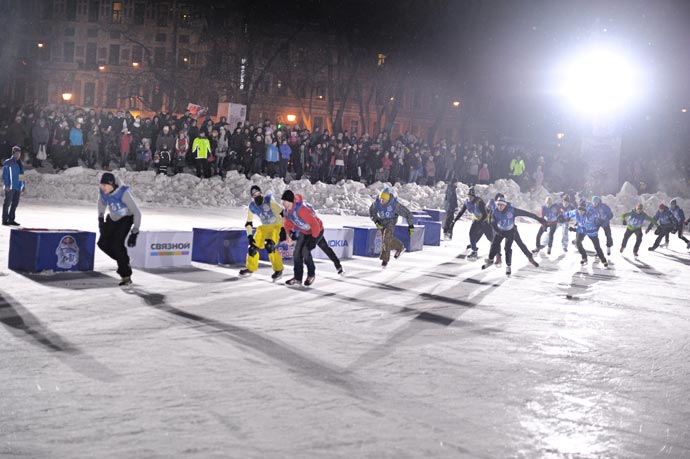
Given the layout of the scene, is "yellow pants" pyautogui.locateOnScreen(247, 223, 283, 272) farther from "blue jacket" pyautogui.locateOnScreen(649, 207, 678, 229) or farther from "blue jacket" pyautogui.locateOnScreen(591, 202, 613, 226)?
"blue jacket" pyautogui.locateOnScreen(649, 207, 678, 229)

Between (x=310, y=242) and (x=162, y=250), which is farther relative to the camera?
(x=162, y=250)

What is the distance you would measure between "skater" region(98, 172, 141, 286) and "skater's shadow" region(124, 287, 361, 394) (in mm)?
1264

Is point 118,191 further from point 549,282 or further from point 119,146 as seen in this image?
point 119,146

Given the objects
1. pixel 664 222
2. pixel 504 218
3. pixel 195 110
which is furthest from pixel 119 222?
pixel 195 110

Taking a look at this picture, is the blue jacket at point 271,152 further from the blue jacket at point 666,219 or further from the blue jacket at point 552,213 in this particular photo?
the blue jacket at point 666,219

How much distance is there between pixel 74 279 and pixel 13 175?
8249mm

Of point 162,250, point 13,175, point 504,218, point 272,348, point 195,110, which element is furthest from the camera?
point 195,110

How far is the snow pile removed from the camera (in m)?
28.0

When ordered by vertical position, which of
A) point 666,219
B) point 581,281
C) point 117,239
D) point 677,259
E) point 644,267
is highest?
point 666,219

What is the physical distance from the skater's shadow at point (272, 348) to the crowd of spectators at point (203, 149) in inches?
754

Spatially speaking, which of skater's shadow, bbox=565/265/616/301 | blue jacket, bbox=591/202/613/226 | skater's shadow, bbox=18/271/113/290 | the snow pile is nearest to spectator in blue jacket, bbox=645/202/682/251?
blue jacket, bbox=591/202/613/226

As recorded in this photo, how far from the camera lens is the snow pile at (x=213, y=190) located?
28038 millimetres

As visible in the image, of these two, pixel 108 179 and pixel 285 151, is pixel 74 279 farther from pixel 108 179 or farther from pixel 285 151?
pixel 285 151

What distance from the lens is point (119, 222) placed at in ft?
39.5
